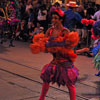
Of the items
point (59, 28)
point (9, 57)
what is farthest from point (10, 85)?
point (9, 57)

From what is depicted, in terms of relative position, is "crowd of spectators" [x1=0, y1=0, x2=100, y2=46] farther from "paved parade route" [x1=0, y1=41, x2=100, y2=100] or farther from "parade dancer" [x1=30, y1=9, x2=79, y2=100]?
"parade dancer" [x1=30, y1=9, x2=79, y2=100]

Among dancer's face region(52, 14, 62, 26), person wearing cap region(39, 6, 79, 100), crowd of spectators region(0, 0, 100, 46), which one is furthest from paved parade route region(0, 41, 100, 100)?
crowd of spectators region(0, 0, 100, 46)

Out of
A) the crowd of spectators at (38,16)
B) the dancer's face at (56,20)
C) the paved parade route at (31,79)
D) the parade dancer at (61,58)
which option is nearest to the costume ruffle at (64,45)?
the parade dancer at (61,58)

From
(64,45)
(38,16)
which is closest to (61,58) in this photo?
(64,45)

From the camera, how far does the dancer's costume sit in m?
5.76

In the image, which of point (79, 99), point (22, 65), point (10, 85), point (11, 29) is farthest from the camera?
point (11, 29)

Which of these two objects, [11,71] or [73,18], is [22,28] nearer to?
[73,18]

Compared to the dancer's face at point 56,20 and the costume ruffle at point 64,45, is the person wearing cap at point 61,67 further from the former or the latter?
the dancer's face at point 56,20

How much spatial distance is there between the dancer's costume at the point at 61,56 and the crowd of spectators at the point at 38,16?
8337 mm

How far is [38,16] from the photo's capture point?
16453 mm

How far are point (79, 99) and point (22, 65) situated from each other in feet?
12.8

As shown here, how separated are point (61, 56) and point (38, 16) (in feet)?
35.3

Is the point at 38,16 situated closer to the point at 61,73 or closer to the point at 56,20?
the point at 56,20

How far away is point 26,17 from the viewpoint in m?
17.8
